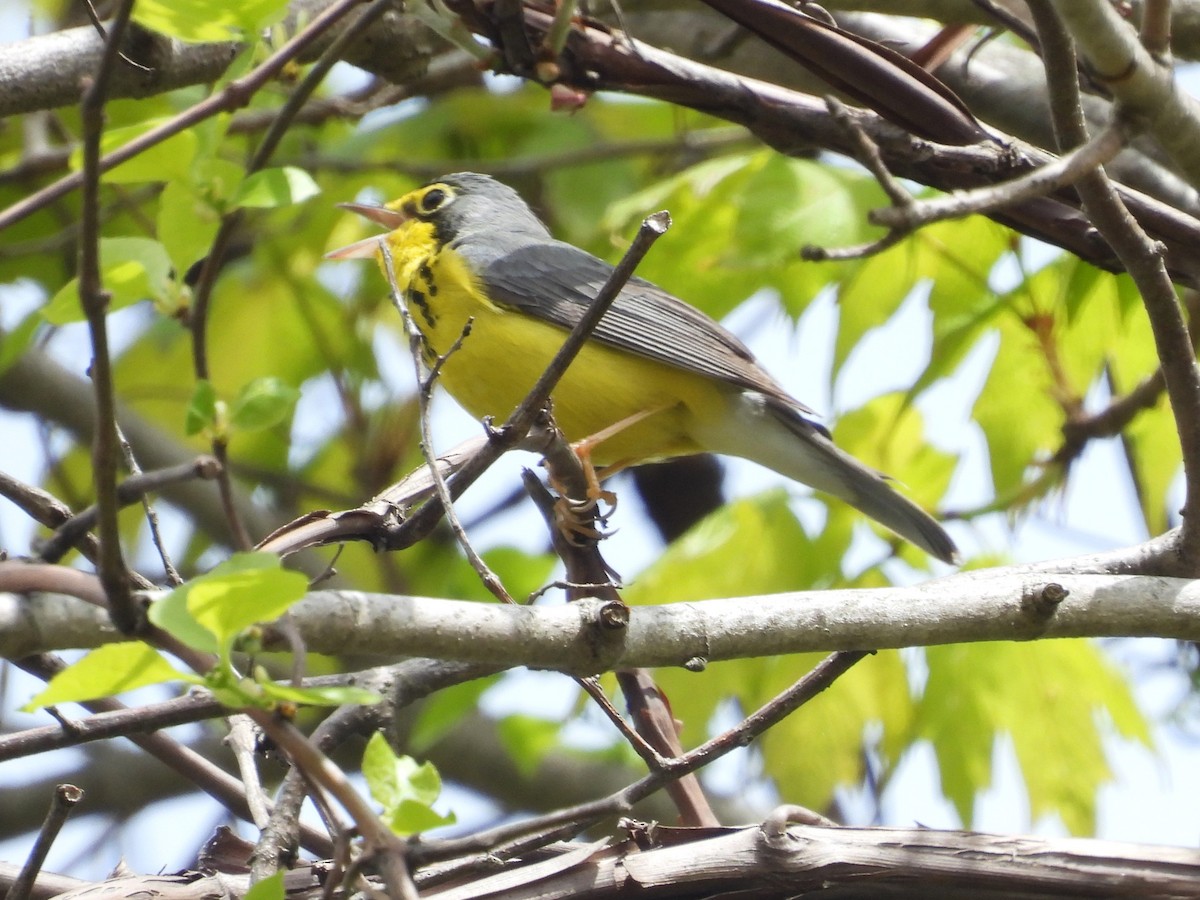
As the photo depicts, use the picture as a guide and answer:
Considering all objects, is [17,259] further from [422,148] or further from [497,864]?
[497,864]

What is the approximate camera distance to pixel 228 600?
1451mm

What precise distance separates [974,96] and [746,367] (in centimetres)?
129

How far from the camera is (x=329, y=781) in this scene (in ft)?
4.98

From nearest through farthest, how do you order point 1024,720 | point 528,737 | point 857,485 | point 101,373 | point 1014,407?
point 101,373, point 1024,720, point 1014,407, point 857,485, point 528,737

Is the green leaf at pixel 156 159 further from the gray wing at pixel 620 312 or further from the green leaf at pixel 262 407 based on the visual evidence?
the gray wing at pixel 620 312

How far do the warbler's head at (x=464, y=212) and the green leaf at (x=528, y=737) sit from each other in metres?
2.23

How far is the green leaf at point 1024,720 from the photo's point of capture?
4059 mm

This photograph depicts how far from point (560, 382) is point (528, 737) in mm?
2284

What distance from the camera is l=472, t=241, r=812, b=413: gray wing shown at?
15.2 feet

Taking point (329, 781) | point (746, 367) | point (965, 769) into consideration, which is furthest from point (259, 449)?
point (329, 781)

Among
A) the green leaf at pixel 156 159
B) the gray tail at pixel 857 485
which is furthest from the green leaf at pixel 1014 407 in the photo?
the green leaf at pixel 156 159

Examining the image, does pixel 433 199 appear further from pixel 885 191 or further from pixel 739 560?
pixel 885 191

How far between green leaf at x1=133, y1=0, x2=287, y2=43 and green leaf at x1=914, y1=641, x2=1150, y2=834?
286cm

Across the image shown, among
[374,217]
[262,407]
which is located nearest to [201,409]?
[262,407]
